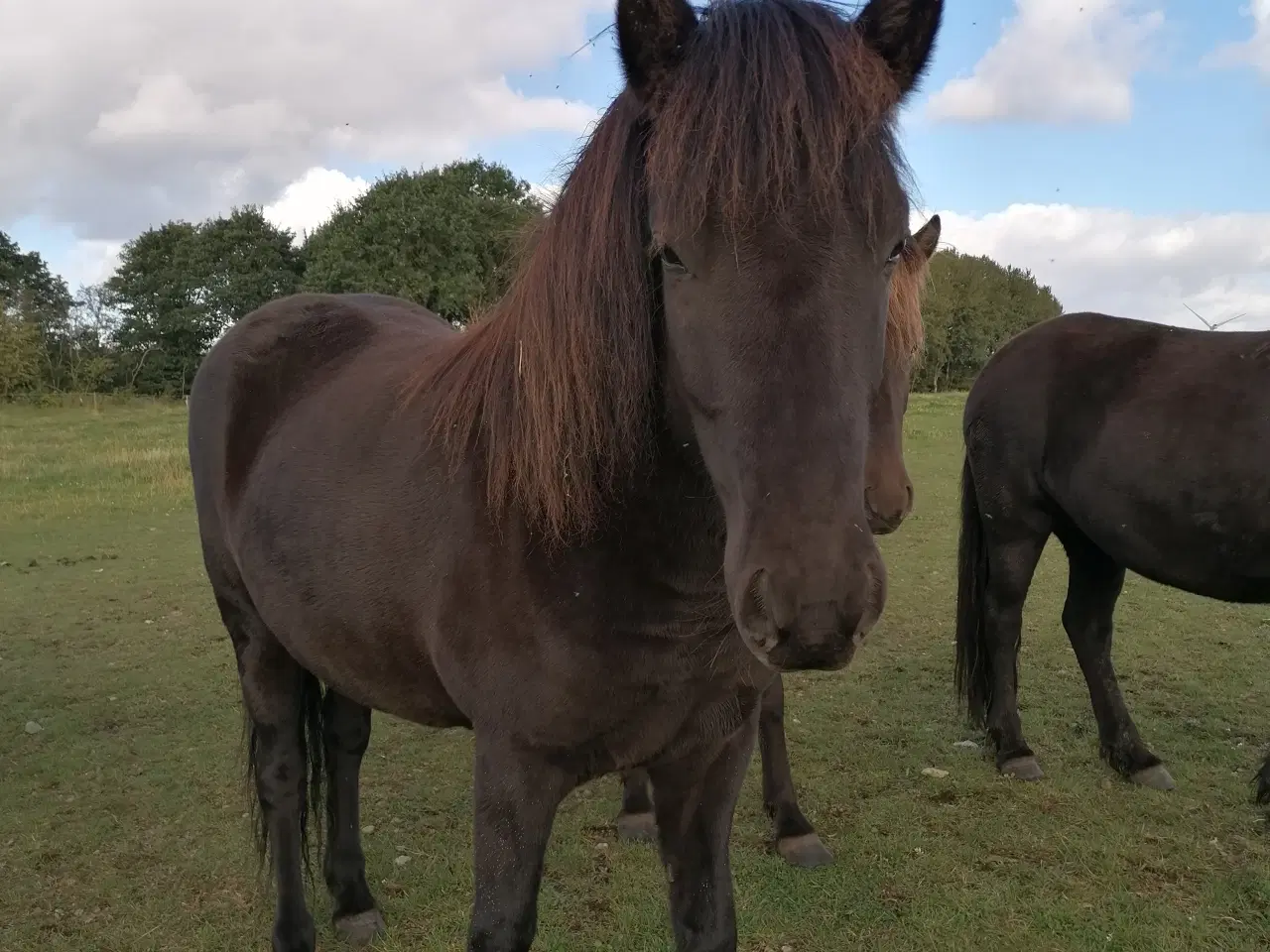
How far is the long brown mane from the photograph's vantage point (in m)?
1.29

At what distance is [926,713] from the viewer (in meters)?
5.04

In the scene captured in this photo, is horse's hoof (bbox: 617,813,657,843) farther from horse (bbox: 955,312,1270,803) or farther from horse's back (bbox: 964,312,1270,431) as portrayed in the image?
horse's back (bbox: 964,312,1270,431)

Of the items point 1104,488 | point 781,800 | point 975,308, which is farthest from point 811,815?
point 975,308

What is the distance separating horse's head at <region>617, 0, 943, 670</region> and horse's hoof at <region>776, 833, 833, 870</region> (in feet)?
8.71

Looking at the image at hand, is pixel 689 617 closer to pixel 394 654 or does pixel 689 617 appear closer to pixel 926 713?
pixel 394 654

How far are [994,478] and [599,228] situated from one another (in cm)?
378

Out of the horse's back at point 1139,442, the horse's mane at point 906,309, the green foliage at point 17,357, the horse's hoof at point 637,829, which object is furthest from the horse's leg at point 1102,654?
the green foliage at point 17,357

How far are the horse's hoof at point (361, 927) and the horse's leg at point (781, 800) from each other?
1592mm

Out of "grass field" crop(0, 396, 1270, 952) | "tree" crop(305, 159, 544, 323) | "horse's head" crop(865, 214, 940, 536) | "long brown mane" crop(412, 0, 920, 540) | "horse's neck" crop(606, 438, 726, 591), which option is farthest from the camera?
"tree" crop(305, 159, 544, 323)

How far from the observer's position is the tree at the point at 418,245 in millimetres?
30562

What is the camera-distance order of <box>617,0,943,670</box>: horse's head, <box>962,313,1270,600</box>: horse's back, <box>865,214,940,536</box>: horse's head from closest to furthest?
<box>617,0,943,670</box>: horse's head, <box>865,214,940,536</box>: horse's head, <box>962,313,1270,600</box>: horse's back

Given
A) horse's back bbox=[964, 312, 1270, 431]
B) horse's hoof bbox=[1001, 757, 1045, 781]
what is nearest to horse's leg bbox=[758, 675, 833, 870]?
horse's hoof bbox=[1001, 757, 1045, 781]

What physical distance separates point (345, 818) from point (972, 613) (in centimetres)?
342

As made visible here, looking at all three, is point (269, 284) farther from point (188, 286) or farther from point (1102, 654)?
point (1102, 654)
